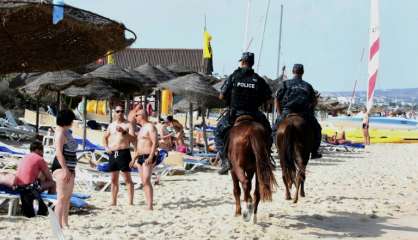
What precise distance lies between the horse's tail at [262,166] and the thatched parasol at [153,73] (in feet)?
41.7

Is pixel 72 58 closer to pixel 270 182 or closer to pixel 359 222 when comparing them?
pixel 270 182

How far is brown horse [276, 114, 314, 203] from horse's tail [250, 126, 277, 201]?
6.76ft

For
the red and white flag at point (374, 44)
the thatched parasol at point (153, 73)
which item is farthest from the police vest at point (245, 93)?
the red and white flag at point (374, 44)

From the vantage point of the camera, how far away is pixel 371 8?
25.5 metres

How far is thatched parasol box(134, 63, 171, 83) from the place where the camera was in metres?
20.9

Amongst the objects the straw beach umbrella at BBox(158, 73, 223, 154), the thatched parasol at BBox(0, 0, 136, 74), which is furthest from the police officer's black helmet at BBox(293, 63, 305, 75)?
the straw beach umbrella at BBox(158, 73, 223, 154)

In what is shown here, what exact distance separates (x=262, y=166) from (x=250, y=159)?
0.27m

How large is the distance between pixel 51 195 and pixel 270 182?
10.4 ft

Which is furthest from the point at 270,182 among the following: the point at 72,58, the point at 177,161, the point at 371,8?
the point at 371,8

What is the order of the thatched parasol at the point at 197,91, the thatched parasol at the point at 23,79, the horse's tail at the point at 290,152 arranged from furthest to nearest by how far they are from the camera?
the thatched parasol at the point at 23,79 < the thatched parasol at the point at 197,91 < the horse's tail at the point at 290,152

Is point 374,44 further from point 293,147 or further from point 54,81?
point 293,147

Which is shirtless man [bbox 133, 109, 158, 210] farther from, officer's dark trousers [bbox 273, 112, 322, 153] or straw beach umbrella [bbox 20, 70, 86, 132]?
straw beach umbrella [bbox 20, 70, 86, 132]

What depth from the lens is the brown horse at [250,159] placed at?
8.20m

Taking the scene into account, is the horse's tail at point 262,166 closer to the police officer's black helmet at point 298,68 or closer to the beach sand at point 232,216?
the beach sand at point 232,216
